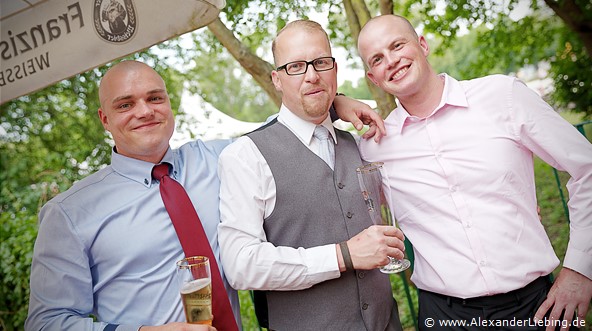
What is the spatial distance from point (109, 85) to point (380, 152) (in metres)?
1.32

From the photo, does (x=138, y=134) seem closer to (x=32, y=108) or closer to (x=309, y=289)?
(x=309, y=289)

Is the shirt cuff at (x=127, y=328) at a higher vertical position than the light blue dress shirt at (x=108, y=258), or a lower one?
lower

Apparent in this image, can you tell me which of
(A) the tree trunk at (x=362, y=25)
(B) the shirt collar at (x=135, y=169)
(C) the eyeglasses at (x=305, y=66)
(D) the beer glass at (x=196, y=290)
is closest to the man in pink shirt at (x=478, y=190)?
(C) the eyeglasses at (x=305, y=66)

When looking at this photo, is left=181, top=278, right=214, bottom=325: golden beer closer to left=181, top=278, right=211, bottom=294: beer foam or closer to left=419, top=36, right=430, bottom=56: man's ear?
left=181, top=278, right=211, bottom=294: beer foam

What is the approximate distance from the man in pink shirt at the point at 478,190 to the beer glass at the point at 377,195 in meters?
0.31

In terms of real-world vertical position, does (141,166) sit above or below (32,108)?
below

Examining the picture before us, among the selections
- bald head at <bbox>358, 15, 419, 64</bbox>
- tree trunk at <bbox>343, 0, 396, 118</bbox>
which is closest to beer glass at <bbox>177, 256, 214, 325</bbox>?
bald head at <bbox>358, 15, 419, 64</bbox>

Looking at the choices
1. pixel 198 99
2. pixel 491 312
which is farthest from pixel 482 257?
pixel 198 99

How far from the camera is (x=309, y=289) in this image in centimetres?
198

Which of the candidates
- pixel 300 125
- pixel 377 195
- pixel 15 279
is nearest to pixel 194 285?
pixel 377 195

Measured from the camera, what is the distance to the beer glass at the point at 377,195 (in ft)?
5.79

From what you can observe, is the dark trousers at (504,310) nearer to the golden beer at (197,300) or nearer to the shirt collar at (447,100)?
the shirt collar at (447,100)

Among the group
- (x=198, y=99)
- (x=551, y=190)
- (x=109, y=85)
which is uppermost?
(x=198, y=99)

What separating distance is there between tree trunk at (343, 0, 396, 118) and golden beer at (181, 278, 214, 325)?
10.2ft
